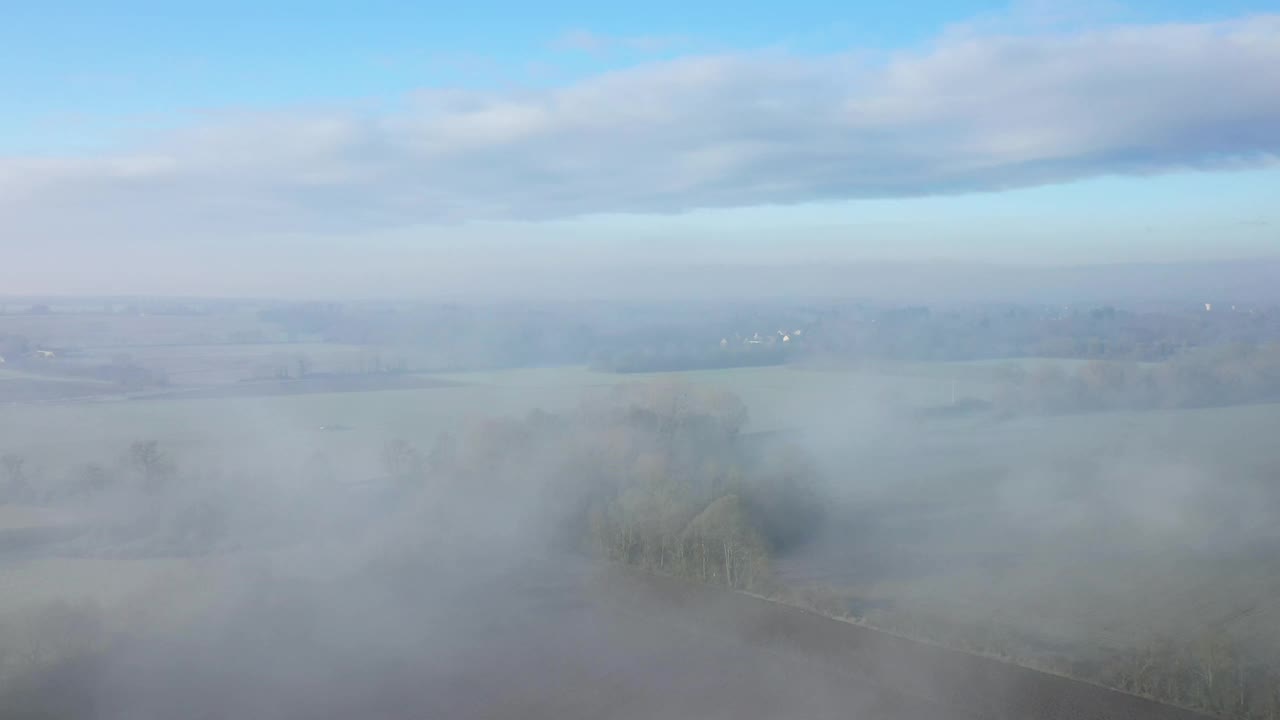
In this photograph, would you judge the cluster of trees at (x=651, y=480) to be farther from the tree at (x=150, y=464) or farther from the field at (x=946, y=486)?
the tree at (x=150, y=464)

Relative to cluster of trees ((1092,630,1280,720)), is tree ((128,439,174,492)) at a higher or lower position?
higher

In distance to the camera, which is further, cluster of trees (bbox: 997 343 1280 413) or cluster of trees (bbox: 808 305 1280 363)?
cluster of trees (bbox: 808 305 1280 363)

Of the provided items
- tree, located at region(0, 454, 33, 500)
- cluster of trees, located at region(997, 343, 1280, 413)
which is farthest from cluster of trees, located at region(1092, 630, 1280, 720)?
tree, located at region(0, 454, 33, 500)

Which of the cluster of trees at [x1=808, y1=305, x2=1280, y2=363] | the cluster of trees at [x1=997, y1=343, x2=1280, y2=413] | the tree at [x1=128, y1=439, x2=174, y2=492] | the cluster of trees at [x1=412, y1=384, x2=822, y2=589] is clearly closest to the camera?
the cluster of trees at [x1=412, y1=384, x2=822, y2=589]

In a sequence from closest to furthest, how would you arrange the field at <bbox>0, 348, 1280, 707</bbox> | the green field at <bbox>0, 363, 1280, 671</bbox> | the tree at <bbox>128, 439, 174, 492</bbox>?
the field at <bbox>0, 348, 1280, 707</bbox>, the green field at <bbox>0, 363, 1280, 671</bbox>, the tree at <bbox>128, 439, 174, 492</bbox>

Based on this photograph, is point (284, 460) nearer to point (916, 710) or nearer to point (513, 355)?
point (513, 355)

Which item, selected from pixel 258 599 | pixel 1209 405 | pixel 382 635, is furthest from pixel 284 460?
pixel 1209 405

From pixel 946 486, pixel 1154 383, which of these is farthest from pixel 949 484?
pixel 1154 383

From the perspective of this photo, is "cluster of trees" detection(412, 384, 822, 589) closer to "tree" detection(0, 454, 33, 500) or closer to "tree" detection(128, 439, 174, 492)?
"tree" detection(128, 439, 174, 492)

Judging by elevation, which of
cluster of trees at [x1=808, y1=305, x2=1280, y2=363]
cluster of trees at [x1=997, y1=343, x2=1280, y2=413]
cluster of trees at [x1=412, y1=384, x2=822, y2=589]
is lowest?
cluster of trees at [x1=412, y1=384, x2=822, y2=589]

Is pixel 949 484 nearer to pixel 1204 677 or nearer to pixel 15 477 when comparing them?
pixel 1204 677
